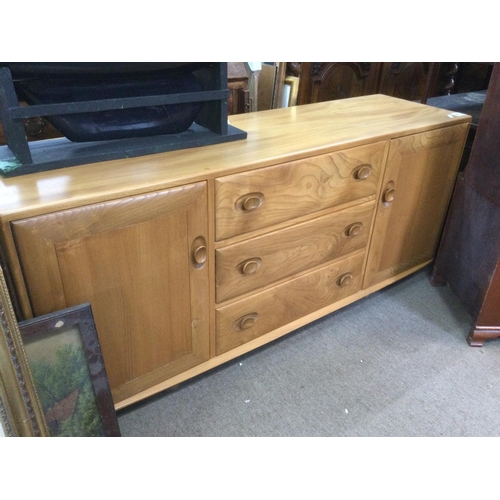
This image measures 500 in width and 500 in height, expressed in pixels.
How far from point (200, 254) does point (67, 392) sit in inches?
16.6

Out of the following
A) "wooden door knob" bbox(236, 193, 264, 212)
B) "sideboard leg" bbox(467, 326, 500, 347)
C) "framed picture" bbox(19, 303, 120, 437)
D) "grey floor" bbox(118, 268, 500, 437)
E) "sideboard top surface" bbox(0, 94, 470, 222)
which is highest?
"sideboard top surface" bbox(0, 94, 470, 222)

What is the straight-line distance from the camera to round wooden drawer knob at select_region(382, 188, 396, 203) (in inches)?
55.2

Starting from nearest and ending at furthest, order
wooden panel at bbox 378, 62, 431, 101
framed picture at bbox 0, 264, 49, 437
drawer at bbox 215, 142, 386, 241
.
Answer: framed picture at bbox 0, 264, 49, 437, drawer at bbox 215, 142, 386, 241, wooden panel at bbox 378, 62, 431, 101

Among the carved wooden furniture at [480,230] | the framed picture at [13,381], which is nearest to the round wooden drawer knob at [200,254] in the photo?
the framed picture at [13,381]

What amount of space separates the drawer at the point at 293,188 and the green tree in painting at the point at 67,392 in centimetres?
43

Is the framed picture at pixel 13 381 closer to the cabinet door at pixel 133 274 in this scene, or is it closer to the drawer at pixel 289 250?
the cabinet door at pixel 133 274

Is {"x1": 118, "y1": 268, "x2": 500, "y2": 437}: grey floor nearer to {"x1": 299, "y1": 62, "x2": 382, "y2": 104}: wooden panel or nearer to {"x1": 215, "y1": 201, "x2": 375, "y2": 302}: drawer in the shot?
{"x1": 215, "y1": 201, "x2": 375, "y2": 302}: drawer

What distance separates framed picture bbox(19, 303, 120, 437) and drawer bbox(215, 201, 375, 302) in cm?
36

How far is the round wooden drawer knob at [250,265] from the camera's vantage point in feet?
3.84

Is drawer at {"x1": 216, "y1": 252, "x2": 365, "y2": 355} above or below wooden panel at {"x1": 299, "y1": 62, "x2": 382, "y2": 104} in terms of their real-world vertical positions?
below

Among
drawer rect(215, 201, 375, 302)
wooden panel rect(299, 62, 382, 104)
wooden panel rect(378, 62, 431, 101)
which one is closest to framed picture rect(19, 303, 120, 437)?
drawer rect(215, 201, 375, 302)
